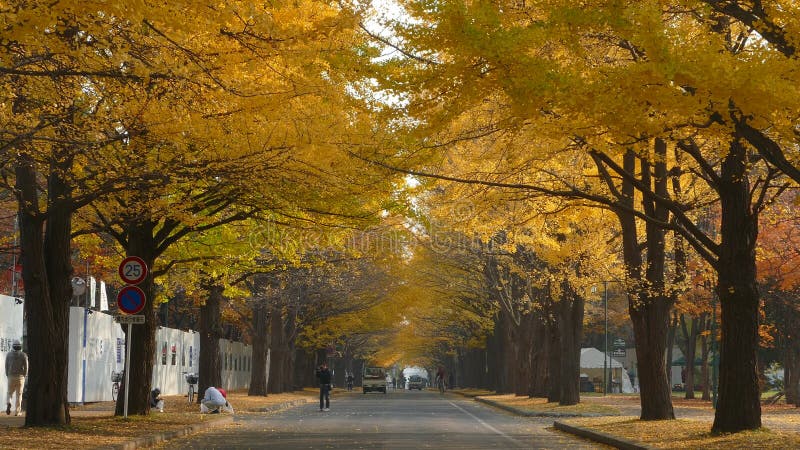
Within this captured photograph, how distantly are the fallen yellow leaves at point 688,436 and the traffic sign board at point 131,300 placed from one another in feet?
29.1

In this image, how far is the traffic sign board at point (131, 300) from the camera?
20.9m

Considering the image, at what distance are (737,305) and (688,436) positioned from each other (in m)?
2.32

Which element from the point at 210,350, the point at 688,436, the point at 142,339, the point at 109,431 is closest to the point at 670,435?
the point at 688,436

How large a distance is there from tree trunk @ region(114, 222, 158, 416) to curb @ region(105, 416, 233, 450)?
149 centimetres

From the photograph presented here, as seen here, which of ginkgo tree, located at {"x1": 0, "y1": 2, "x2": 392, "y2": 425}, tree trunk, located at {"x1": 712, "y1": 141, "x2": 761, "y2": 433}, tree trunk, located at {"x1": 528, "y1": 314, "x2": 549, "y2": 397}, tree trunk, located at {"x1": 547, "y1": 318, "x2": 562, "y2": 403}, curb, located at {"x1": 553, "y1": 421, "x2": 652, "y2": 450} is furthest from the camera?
tree trunk, located at {"x1": 528, "y1": 314, "x2": 549, "y2": 397}

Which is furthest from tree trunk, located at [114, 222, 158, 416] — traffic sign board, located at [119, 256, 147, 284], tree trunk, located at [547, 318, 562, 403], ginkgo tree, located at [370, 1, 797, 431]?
tree trunk, located at [547, 318, 562, 403]

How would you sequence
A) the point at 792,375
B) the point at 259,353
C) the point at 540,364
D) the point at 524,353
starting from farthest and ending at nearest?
the point at 524,353, the point at 259,353, the point at 540,364, the point at 792,375

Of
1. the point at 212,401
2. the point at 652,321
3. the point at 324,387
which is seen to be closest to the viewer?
the point at 652,321

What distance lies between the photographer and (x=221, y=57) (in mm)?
13258

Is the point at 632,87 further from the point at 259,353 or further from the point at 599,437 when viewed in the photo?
the point at 259,353

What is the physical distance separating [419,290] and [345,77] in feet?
154

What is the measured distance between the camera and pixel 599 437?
793 inches

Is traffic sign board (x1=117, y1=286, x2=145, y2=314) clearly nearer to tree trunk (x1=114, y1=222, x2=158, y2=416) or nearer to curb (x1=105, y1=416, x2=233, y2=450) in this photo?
curb (x1=105, y1=416, x2=233, y2=450)

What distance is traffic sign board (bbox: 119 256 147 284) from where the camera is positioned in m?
20.7
